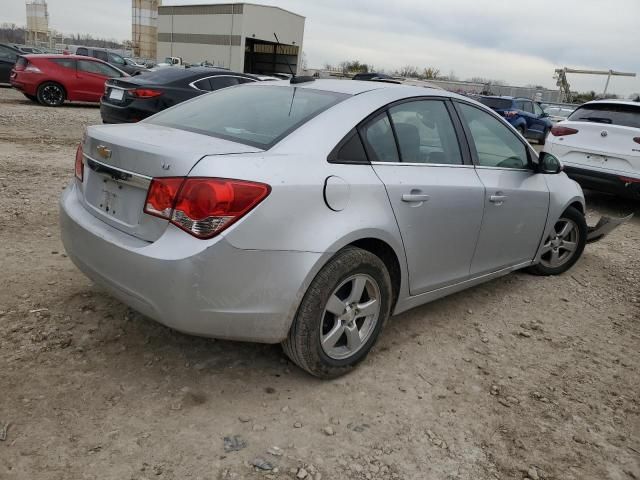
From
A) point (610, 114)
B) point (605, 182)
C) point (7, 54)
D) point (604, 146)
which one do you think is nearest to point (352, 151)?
point (605, 182)

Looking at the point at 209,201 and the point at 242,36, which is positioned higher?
the point at 242,36

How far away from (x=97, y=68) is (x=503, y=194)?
548 inches

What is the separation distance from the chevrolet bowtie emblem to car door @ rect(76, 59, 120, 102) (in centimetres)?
1335

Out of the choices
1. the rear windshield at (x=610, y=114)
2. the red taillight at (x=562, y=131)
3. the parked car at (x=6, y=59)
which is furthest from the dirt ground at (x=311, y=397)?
the parked car at (x=6, y=59)

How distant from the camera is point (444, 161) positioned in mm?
3375

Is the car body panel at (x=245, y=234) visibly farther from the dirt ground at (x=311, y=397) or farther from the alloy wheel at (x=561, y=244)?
the alloy wheel at (x=561, y=244)

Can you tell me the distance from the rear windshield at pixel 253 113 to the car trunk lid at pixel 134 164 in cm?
14

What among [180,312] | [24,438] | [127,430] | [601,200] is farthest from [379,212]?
[601,200]

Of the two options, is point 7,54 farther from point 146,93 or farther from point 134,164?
point 134,164

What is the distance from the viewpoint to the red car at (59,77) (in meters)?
13.7

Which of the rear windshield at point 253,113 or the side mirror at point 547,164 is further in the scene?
the side mirror at point 547,164

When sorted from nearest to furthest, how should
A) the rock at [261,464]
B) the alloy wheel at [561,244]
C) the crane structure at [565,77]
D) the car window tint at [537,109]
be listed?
the rock at [261,464], the alloy wheel at [561,244], the car window tint at [537,109], the crane structure at [565,77]

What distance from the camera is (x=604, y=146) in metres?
7.38

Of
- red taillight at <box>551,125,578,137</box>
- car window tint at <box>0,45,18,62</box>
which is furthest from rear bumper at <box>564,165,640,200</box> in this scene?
car window tint at <box>0,45,18,62</box>
